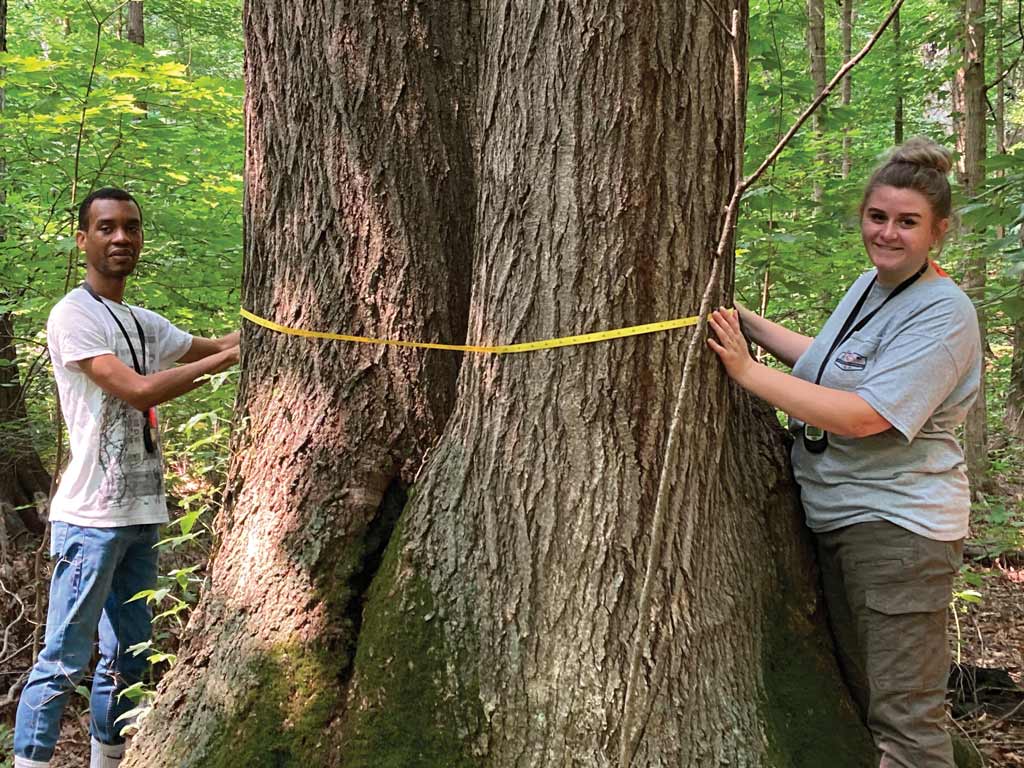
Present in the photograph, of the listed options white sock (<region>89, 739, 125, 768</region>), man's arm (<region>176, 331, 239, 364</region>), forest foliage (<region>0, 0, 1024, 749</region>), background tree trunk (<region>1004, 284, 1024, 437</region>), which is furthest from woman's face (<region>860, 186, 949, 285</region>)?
background tree trunk (<region>1004, 284, 1024, 437</region>)

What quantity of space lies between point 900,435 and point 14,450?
6.08 m

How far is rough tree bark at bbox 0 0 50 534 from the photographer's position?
5699mm

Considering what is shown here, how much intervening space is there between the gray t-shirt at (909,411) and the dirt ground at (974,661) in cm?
119

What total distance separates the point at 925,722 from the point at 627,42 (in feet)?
6.65

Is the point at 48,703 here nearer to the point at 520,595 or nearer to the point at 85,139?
the point at 520,595

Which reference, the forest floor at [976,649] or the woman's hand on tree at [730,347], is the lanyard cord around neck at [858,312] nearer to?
the woman's hand on tree at [730,347]

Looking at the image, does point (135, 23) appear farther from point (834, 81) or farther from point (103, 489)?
point (834, 81)

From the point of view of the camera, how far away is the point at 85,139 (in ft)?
15.1

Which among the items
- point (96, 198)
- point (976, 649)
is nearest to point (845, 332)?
point (96, 198)

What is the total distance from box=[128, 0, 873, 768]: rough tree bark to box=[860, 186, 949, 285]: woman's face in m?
0.47

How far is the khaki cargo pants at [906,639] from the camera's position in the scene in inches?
83.7

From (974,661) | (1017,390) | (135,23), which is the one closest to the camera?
(974,661)

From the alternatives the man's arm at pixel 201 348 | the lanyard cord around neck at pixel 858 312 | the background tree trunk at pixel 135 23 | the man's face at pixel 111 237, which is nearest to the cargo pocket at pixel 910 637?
the lanyard cord around neck at pixel 858 312

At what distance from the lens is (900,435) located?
2174mm
